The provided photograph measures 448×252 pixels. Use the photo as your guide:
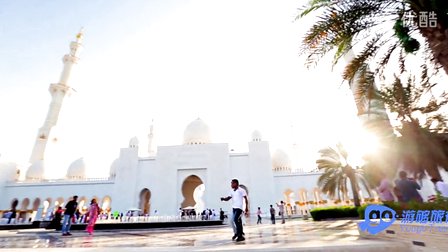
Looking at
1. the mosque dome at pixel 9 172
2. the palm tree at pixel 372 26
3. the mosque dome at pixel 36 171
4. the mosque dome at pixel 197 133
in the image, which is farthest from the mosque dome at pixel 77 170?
the palm tree at pixel 372 26

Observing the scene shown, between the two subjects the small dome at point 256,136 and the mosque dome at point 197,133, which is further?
the mosque dome at point 197,133

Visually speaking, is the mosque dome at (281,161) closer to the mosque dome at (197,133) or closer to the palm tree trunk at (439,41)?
the mosque dome at (197,133)

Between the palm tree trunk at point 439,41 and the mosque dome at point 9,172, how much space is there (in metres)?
Result: 35.7

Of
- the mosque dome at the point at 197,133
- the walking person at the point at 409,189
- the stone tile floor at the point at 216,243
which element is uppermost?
the mosque dome at the point at 197,133

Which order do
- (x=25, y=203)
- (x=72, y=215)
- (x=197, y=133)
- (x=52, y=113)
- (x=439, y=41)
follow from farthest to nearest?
(x=52, y=113)
(x=197, y=133)
(x=25, y=203)
(x=72, y=215)
(x=439, y=41)

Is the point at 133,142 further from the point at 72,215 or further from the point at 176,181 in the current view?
the point at 72,215

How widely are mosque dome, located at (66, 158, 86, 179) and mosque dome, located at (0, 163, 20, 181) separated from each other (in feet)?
17.5

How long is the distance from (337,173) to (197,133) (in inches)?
599

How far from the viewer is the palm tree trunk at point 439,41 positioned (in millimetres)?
4539

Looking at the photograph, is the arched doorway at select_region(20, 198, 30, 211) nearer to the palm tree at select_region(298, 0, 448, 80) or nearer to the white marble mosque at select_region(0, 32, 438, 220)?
the white marble mosque at select_region(0, 32, 438, 220)

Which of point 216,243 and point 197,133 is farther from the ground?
point 197,133

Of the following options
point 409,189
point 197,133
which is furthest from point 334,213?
point 197,133

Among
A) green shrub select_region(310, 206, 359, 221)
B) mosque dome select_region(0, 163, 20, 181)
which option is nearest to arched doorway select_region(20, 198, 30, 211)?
mosque dome select_region(0, 163, 20, 181)

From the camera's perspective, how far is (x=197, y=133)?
27156 mm
